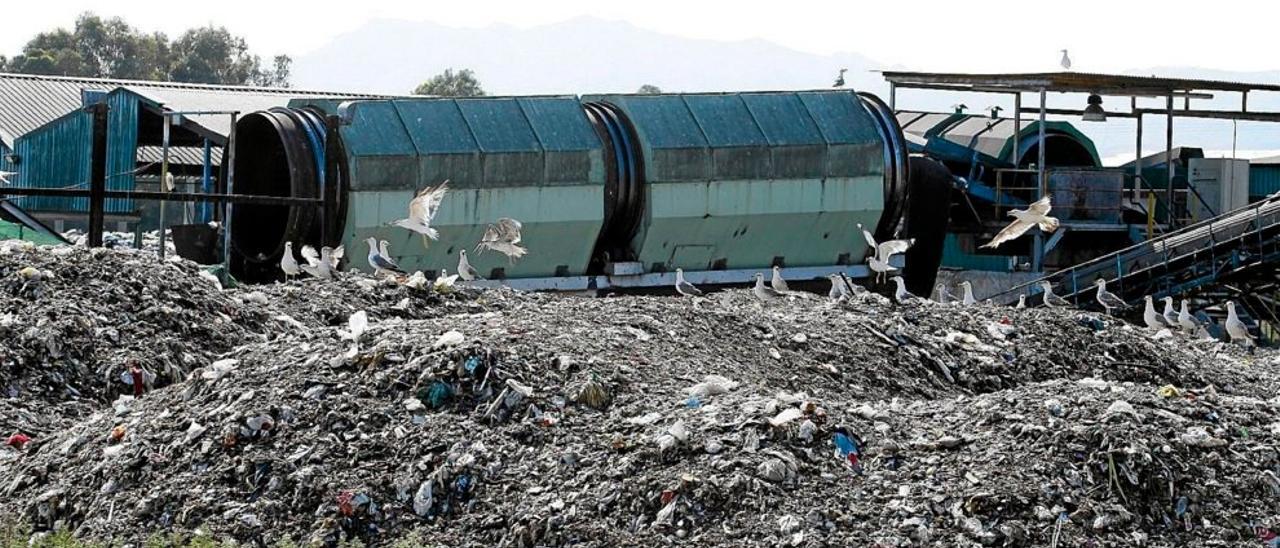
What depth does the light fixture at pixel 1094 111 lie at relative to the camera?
32906mm

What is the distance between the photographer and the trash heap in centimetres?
943

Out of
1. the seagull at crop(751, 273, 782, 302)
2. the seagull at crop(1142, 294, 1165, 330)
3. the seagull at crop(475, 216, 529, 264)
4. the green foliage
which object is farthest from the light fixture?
the green foliage

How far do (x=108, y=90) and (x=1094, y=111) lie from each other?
18612mm

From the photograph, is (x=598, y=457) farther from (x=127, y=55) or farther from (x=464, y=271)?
(x=127, y=55)

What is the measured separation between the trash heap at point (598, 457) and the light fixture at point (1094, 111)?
2122cm

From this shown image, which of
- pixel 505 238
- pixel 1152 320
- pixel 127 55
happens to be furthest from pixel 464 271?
pixel 127 55

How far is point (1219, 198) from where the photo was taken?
37.1 meters

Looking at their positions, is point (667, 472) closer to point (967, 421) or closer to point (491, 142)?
point (967, 421)

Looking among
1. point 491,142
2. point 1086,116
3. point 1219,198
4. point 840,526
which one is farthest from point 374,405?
point 1219,198

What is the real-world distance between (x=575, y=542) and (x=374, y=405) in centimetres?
177

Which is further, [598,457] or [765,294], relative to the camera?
[765,294]

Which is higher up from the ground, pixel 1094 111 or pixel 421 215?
pixel 1094 111

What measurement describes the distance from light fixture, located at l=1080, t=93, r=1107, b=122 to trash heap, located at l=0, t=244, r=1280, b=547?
69.6 ft

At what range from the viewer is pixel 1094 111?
3306 centimetres
